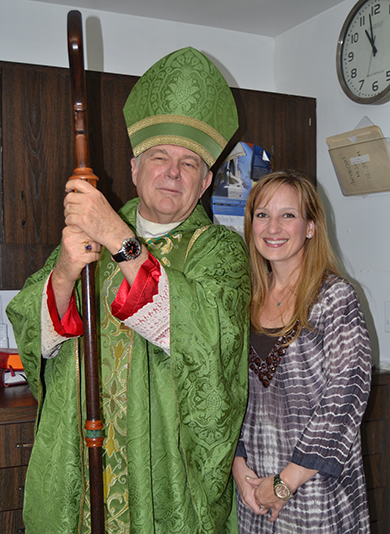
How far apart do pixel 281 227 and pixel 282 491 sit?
0.65m

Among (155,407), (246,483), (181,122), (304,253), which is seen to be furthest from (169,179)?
(246,483)

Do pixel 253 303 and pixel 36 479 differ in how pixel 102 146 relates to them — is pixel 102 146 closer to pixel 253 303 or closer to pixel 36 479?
pixel 253 303

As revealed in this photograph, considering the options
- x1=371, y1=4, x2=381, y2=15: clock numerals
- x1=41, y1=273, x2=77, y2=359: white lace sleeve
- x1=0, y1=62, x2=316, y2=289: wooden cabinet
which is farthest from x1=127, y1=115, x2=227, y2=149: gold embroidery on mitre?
x1=371, y1=4, x2=381, y2=15: clock numerals

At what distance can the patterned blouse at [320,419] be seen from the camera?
134cm

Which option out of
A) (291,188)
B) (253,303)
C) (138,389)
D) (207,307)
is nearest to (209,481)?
(138,389)

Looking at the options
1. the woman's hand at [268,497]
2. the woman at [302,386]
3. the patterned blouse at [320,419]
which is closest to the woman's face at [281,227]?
the woman at [302,386]

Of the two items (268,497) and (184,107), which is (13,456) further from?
(184,107)

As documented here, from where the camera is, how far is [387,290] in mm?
2381

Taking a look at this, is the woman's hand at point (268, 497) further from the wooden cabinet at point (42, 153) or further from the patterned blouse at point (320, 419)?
the wooden cabinet at point (42, 153)

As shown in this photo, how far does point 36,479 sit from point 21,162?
4.10 ft

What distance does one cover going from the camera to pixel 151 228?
58.6 inches

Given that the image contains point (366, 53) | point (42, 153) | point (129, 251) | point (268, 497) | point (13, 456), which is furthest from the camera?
point (366, 53)

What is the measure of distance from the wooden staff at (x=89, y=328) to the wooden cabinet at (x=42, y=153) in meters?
1.18

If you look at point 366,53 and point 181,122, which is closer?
point 181,122
